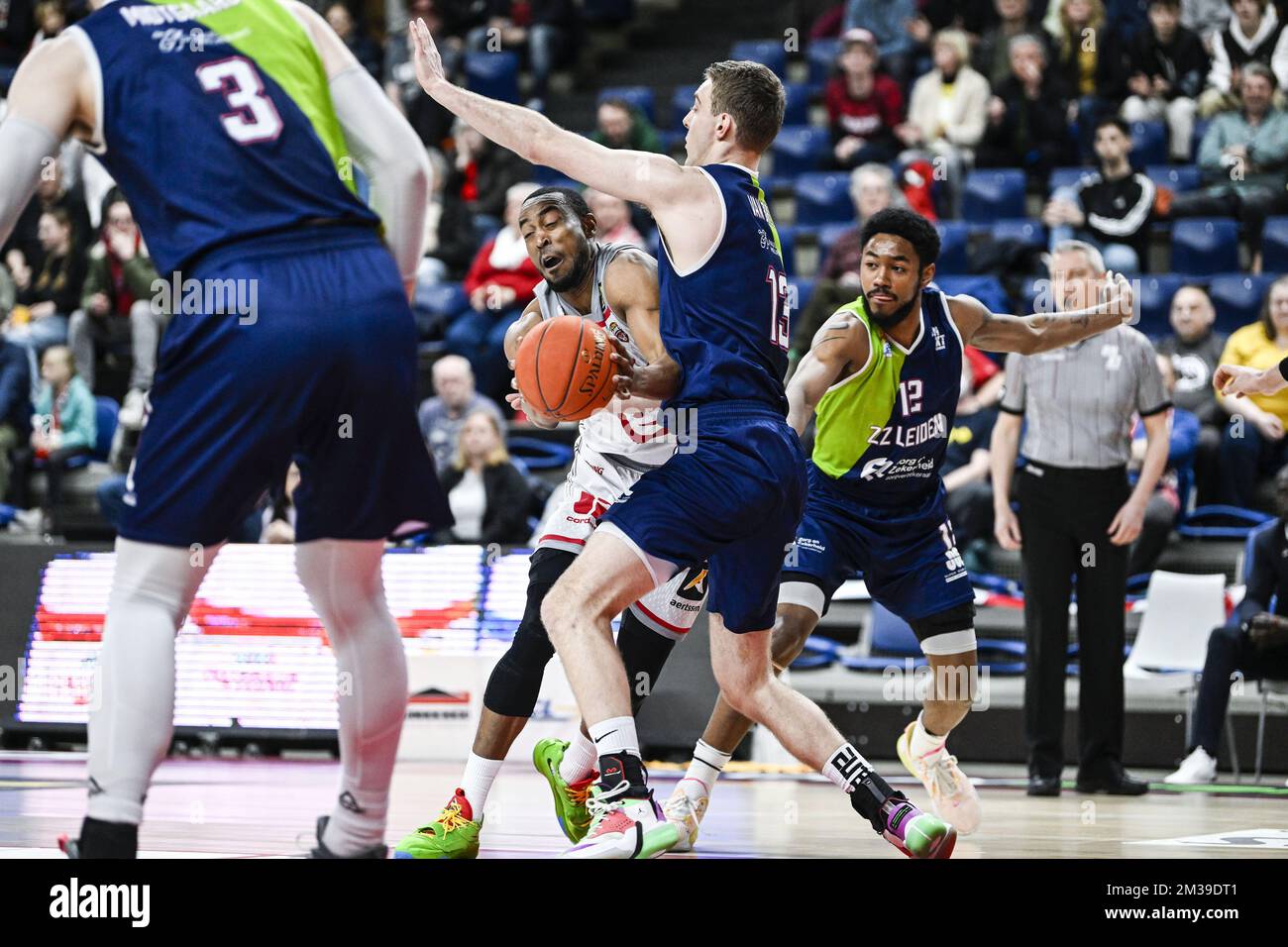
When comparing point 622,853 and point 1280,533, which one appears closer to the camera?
point 622,853

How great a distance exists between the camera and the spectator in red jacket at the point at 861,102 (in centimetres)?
1334

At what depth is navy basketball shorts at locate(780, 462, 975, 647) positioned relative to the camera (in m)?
5.95

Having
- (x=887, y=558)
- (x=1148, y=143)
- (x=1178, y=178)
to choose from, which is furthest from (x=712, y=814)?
(x=1148, y=143)

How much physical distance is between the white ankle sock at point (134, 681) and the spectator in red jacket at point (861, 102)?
10.4m

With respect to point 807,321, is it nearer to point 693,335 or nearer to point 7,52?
point 693,335

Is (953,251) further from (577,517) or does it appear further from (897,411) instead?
(577,517)

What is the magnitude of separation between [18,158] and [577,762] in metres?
2.70

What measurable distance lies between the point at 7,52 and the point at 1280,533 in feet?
43.4

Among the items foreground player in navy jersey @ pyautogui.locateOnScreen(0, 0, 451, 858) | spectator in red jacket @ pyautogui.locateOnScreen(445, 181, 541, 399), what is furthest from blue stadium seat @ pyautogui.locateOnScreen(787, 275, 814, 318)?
foreground player in navy jersey @ pyautogui.locateOnScreen(0, 0, 451, 858)

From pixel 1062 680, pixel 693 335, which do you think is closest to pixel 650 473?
pixel 693 335

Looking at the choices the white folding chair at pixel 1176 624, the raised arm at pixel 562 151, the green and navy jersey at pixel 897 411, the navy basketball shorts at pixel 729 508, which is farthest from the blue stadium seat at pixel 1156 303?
the raised arm at pixel 562 151

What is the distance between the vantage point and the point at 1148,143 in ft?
41.5

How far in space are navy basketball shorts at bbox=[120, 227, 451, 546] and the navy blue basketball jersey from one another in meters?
1.17

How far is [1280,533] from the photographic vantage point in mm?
8594
